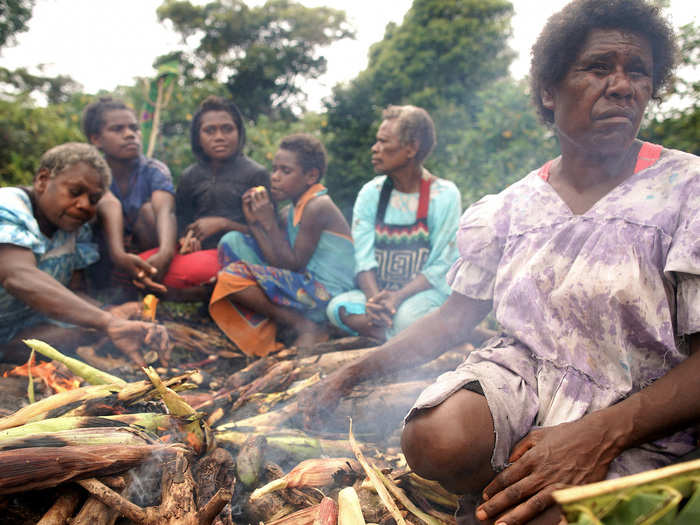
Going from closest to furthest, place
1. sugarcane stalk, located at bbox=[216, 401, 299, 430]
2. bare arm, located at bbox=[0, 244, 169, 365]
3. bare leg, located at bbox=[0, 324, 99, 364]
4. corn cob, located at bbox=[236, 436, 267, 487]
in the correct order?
corn cob, located at bbox=[236, 436, 267, 487], sugarcane stalk, located at bbox=[216, 401, 299, 430], bare arm, located at bbox=[0, 244, 169, 365], bare leg, located at bbox=[0, 324, 99, 364]

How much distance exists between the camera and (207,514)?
1.46 m

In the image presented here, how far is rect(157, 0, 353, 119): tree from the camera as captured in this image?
20703mm

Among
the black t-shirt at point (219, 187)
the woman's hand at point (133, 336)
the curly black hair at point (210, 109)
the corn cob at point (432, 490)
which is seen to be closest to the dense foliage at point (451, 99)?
the black t-shirt at point (219, 187)

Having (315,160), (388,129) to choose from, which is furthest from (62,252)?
(388,129)

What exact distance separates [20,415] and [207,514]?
A: 0.87 meters

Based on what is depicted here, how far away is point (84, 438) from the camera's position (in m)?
1.59

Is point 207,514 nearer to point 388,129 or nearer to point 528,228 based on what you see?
point 528,228

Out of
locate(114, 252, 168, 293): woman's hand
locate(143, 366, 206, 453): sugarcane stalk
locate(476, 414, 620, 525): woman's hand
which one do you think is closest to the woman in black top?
locate(114, 252, 168, 293): woman's hand

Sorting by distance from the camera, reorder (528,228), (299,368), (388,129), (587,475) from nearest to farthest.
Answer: (587,475) → (528,228) → (299,368) → (388,129)

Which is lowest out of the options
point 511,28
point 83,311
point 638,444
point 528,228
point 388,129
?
point 83,311

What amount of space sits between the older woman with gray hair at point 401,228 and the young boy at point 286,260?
9.6 inches

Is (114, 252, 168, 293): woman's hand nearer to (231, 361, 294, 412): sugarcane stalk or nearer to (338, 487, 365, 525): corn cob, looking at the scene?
(231, 361, 294, 412): sugarcane stalk

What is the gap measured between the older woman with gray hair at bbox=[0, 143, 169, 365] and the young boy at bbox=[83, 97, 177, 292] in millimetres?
935

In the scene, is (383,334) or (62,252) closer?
(62,252)
